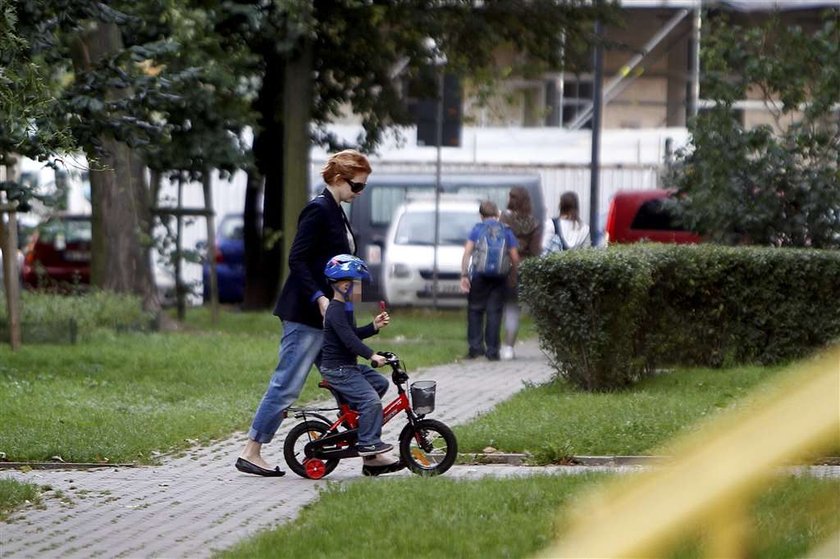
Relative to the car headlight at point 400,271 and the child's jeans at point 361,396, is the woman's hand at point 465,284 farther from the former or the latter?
the car headlight at point 400,271

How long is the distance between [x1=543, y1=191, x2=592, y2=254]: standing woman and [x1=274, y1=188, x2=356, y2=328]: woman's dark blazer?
8.65m

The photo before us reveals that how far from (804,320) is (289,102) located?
11904 millimetres

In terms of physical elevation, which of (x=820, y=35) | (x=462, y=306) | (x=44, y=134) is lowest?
(x=462, y=306)

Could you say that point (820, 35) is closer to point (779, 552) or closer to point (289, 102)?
point (289, 102)

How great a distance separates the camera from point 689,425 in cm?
1056

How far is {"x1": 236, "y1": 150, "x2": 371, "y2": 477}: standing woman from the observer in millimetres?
9430

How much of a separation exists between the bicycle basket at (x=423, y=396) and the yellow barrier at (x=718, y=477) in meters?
6.20

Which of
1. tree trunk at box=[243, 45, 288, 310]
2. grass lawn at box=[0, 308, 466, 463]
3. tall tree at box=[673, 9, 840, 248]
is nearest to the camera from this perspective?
grass lawn at box=[0, 308, 466, 463]

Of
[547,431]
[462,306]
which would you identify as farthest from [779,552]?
[462,306]

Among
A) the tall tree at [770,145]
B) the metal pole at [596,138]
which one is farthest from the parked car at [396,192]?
the tall tree at [770,145]

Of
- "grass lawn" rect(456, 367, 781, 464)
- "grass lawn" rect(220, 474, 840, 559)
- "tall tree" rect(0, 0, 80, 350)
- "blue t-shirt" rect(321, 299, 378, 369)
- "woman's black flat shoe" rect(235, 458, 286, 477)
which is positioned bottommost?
"woman's black flat shoe" rect(235, 458, 286, 477)

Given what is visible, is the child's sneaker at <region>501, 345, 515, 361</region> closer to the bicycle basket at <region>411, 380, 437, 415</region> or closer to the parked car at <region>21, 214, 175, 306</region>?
the bicycle basket at <region>411, 380, 437, 415</region>

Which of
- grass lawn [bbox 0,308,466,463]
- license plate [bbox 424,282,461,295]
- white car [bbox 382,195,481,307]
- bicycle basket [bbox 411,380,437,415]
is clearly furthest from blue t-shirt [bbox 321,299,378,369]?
license plate [bbox 424,282,461,295]

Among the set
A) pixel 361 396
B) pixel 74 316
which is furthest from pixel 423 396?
pixel 74 316
